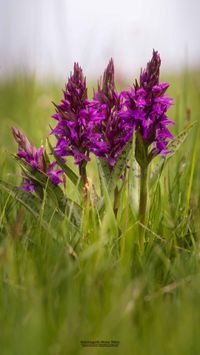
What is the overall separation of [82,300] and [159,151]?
83 centimetres

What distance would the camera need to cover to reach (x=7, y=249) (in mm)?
1807

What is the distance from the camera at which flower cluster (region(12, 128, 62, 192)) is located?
7.84 ft

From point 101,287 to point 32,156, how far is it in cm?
78

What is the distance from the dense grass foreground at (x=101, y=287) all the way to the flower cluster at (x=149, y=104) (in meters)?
0.25

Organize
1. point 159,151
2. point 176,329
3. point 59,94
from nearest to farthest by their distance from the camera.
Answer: point 176,329 < point 159,151 < point 59,94

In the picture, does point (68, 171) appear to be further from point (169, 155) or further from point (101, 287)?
point (101, 287)

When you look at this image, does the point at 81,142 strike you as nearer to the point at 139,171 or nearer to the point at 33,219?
the point at 139,171

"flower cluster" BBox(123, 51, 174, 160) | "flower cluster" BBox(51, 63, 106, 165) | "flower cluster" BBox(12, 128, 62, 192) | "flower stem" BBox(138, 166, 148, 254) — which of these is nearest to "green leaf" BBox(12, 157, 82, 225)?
"flower cluster" BBox(12, 128, 62, 192)

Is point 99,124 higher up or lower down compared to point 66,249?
higher up

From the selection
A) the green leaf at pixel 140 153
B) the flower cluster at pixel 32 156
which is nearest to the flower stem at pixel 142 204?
the green leaf at pixel 140 153

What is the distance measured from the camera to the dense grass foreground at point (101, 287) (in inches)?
61.1

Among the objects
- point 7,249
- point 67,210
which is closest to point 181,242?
point 67,210

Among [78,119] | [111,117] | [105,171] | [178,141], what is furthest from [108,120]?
[178,141]

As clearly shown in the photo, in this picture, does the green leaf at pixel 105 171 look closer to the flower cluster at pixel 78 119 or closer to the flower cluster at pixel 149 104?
the flower cluster at pixel 78 119
